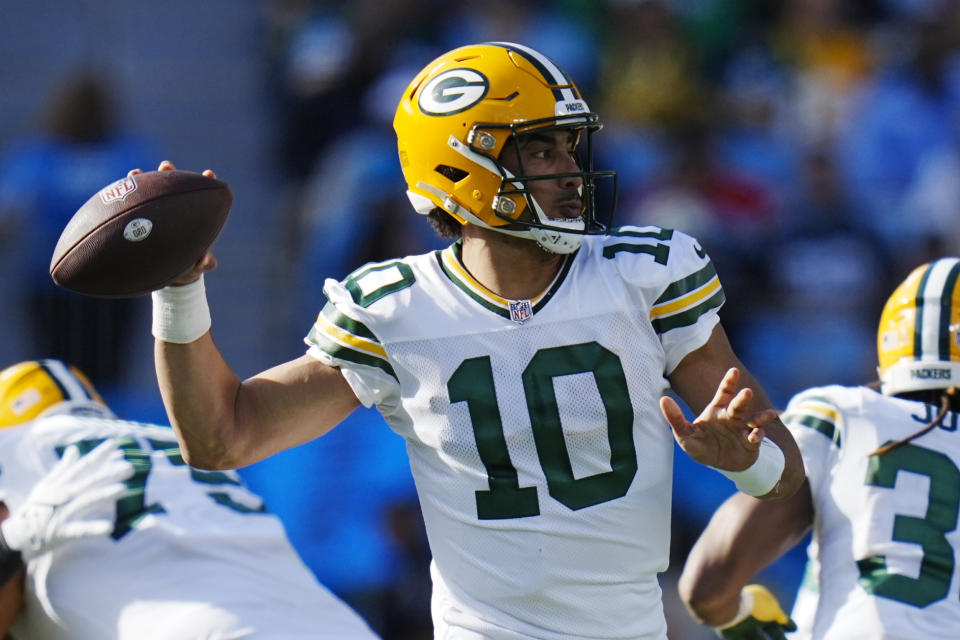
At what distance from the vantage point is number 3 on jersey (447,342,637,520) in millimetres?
2809

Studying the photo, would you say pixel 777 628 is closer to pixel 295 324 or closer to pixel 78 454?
pixel 78 454

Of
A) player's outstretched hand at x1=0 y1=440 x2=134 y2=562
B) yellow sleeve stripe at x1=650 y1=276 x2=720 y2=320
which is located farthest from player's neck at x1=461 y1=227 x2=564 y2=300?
player's outstretched hand at x1=0 y1=440 x2=134 y2=562

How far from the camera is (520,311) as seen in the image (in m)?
2.86

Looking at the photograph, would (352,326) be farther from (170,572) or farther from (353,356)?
(170,572)

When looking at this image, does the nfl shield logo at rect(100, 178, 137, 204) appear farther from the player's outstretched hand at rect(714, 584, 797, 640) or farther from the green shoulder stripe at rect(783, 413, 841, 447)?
the player's outstretched hand at rect(714, 584, 797, 640)

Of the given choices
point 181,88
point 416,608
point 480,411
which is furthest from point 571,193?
point 181,88

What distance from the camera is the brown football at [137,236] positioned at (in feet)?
8.98

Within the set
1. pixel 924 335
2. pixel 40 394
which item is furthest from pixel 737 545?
pixel 40 394

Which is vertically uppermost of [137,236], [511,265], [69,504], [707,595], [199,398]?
[137,236]

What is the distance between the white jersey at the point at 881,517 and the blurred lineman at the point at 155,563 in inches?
49.9

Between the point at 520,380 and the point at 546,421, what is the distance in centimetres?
10

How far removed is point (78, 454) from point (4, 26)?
5.75 meters

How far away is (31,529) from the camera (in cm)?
367

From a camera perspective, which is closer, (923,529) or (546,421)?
(546,421)
